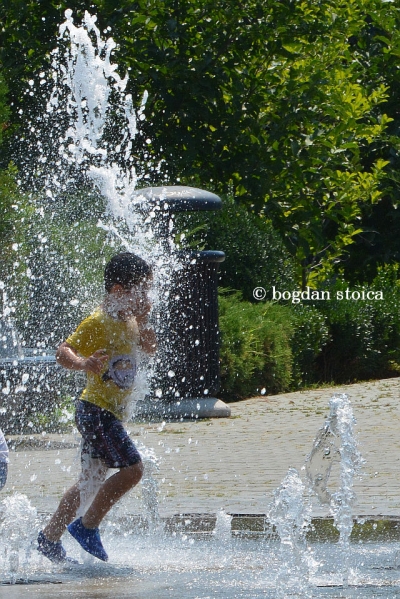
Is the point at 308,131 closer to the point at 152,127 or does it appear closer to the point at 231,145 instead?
the point at 231,145

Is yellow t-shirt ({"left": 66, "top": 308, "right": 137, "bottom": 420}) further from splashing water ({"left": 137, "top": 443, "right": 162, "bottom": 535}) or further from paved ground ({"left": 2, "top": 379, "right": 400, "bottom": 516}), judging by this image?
paved ground ({"left": 2, "top": 379, "right": 400, "bottom": 516})

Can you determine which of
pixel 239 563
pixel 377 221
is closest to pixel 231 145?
pixel 377 221

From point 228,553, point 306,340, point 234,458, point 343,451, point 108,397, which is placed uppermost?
point 306,340

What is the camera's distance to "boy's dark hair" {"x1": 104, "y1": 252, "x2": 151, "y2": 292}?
4816mm

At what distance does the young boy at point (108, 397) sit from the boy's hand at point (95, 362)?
4.5 inches

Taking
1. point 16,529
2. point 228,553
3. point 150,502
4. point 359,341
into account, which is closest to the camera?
point 16,529

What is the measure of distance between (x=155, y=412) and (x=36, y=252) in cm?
183

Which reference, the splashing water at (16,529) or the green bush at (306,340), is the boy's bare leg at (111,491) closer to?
the splashing water at (16,529)

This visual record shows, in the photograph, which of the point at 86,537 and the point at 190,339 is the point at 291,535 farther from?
the point at 190,339

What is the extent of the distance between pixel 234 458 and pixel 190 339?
2.52 m

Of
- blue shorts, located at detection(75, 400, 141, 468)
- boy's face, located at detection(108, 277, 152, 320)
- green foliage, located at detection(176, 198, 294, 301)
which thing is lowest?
blue shorts, located at detection(75, 400, 141, 468)

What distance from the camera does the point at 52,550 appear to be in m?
4.89

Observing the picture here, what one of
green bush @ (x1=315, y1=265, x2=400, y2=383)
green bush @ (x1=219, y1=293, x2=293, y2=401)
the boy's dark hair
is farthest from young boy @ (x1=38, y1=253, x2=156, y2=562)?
green bush @ (x1=315, y1=265, x2=400, y2=383)

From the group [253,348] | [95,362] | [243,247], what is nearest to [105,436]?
[95,362]
